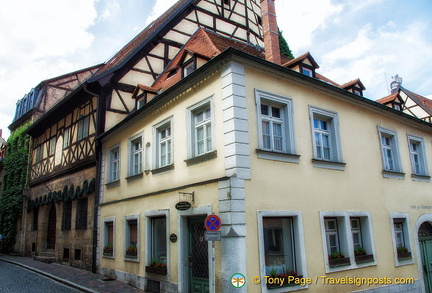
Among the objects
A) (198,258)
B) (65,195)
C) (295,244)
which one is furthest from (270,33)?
(65,195)

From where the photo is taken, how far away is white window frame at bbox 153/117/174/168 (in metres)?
10.4

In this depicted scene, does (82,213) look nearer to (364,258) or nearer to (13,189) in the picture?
(13,189)

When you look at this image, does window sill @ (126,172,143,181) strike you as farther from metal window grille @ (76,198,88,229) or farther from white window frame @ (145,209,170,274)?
metal window grille @ (76,198,88,229)

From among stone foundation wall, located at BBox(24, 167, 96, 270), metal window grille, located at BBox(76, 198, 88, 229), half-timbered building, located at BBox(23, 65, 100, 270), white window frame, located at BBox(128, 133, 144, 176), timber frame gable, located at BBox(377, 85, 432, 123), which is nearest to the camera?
white window frame, located at BBox(128, 133, 144, 176)

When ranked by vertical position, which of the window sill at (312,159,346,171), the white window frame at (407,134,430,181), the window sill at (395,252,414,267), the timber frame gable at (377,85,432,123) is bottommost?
the window sill at (395,252,414,267)

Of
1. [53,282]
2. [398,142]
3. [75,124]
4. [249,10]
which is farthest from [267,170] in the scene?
[249,10]

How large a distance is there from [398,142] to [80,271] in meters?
12.5

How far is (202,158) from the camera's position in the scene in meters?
8.70

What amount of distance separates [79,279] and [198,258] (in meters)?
5.58

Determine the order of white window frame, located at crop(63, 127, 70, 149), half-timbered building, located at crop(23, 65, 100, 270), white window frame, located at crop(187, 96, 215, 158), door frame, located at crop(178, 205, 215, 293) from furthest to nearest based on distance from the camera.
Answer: white window frame, located at crop(63, 127, 70, 149), half-timbered building, located at crop(23, 65, 100, 270), door frame, located at crop(178, 205, 215, 293), white window frame, located at crop(187, 96, 215, 158)

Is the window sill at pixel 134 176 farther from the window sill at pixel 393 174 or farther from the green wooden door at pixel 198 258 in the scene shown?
the window sill at pixel 393 174

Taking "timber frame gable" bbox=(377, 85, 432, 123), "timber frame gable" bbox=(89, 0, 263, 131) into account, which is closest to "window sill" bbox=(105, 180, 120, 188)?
"timber frame gable" bbox=(89, 0, 263, 131)

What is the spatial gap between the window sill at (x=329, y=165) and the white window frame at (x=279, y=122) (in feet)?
2.49

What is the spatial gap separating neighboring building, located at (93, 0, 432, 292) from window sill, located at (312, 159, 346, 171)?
0.04 meters
